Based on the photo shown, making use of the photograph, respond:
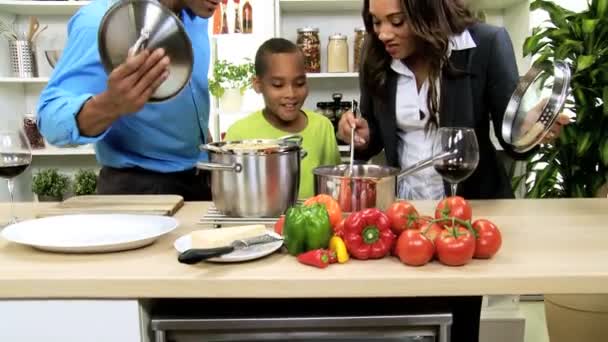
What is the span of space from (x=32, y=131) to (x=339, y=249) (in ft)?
8.38

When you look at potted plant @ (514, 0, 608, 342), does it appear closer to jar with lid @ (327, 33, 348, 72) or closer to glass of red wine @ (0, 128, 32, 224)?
jar with lid @ (327, 33, 348, 72)

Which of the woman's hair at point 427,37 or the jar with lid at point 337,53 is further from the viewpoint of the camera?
the jar with lid at point 337,53

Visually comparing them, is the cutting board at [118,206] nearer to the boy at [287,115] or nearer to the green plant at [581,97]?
the boy at [287,115]

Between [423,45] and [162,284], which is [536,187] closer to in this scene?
[423,45]

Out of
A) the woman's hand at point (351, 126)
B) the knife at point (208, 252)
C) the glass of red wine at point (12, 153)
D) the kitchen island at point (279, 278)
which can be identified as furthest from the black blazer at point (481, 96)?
the glass of red wine at point (12, 153)

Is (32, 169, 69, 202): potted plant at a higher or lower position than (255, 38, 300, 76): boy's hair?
lower

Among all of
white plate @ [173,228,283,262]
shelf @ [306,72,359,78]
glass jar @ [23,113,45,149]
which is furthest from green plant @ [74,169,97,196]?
white plate @ [173,228,283,262]

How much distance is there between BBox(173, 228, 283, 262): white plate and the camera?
2.89 ft

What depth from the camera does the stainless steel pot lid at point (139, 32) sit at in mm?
1060

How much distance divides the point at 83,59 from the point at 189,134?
349 millimetres

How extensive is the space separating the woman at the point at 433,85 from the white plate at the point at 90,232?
573 mm

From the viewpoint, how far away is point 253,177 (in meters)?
1.03

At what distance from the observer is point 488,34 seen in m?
1.47

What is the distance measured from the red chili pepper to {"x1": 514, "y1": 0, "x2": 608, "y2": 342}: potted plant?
1.43 m
